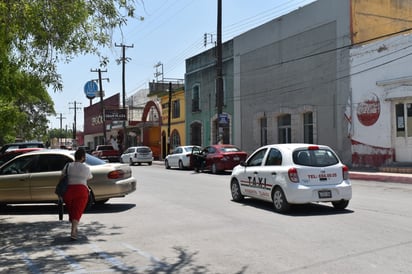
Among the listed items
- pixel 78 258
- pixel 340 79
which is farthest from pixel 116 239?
pixel 340 79

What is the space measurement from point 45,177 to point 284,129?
19.3 meters

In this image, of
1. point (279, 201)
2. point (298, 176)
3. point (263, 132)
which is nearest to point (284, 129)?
point (263, 132)

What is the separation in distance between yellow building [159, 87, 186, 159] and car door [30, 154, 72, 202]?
29.2 m

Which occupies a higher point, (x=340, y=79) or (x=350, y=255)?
(x=340, y=79)

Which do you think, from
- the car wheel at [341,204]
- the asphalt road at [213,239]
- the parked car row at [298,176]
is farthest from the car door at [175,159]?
the car wheel at [341,204]

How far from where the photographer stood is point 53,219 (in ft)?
34.6

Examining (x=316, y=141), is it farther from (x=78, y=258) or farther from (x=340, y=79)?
(x=78, y=258)

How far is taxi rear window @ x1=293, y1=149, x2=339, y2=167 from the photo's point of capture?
1047cm

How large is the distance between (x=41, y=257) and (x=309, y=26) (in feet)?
72.7

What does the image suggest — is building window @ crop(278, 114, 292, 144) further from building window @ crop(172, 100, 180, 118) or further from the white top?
the white top

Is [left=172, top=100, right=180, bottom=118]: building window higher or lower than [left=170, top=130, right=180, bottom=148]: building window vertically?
higher

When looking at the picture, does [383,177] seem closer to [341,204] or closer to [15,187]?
[341,204]

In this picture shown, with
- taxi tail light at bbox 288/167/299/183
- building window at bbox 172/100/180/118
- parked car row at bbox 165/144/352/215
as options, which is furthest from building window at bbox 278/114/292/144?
taxi tail light at bbox 288/167/299/183

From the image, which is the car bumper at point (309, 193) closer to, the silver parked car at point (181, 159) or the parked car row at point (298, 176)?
the parked car row at point (298, 176)
